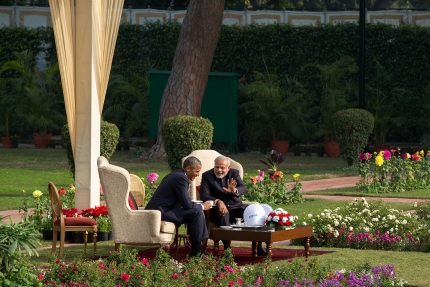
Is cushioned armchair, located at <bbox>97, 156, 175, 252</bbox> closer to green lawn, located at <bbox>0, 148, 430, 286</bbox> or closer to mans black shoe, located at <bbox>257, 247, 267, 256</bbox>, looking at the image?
green lawn, located at <bbox>0, 148, 430, 286</bbox>

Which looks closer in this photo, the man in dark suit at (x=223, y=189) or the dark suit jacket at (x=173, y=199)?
the dark suit jacket at (x=173, y=199)

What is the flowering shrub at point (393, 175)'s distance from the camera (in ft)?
54.0

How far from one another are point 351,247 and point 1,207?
5213 mm

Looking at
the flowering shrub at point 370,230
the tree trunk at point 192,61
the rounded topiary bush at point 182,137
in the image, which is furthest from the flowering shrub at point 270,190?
the tree trunk at point 192,61

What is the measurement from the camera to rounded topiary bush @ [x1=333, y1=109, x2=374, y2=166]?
20.0 meters

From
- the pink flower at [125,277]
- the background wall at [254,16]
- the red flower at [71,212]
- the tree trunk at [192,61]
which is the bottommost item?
the red flower at [71,212]

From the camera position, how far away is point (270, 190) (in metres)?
14.7

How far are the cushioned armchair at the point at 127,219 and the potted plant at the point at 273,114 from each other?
1390cm

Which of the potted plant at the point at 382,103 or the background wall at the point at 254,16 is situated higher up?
the background wall at the point at 254,16

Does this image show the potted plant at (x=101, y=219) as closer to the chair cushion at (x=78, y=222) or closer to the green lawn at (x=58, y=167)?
the chair cushion at (x=78, y=222)

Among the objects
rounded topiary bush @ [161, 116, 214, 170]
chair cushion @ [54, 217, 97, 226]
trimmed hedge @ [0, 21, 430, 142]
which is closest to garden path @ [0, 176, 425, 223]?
rounded topiary bush @ [161, 116, 214, 170]

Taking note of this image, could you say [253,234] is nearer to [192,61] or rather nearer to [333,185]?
[333,185]

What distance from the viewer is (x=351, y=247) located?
35.6 feet

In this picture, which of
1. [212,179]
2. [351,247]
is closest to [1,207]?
[212,179]
